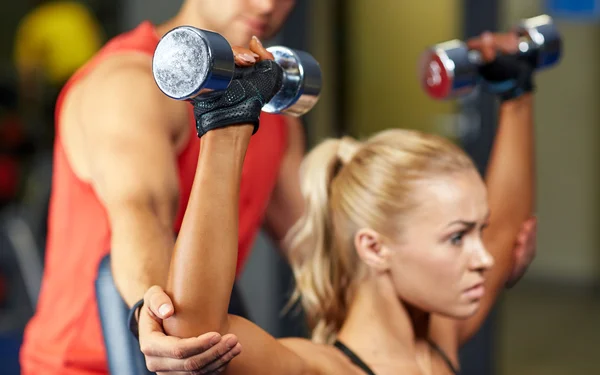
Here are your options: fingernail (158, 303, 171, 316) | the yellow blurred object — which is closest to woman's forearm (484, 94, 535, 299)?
fingernail (158, 303, 171, 316)

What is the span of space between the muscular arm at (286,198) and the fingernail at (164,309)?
0.71 m

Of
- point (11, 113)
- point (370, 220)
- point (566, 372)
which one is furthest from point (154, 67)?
point (11, 113)

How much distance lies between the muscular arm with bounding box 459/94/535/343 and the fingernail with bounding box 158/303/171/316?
2.45 feet

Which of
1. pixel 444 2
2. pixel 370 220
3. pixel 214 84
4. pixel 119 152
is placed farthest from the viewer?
pixel 444 2

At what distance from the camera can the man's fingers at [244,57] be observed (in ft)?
3.33

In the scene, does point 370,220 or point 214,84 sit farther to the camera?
point 370,220

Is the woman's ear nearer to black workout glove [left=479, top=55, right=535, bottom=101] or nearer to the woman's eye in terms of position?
the woman's eye

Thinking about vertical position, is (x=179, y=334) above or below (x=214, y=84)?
below

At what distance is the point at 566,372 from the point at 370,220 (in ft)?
9.70

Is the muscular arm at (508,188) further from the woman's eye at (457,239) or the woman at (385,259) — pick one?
the woman's eye at (457,239)

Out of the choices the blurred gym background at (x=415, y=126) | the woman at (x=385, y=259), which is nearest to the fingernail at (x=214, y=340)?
the woman at (x=385, y=259)

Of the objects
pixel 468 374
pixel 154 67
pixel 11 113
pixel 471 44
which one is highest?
pixel 154 67

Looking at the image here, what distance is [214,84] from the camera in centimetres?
97

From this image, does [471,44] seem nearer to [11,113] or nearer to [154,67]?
[154,67]
